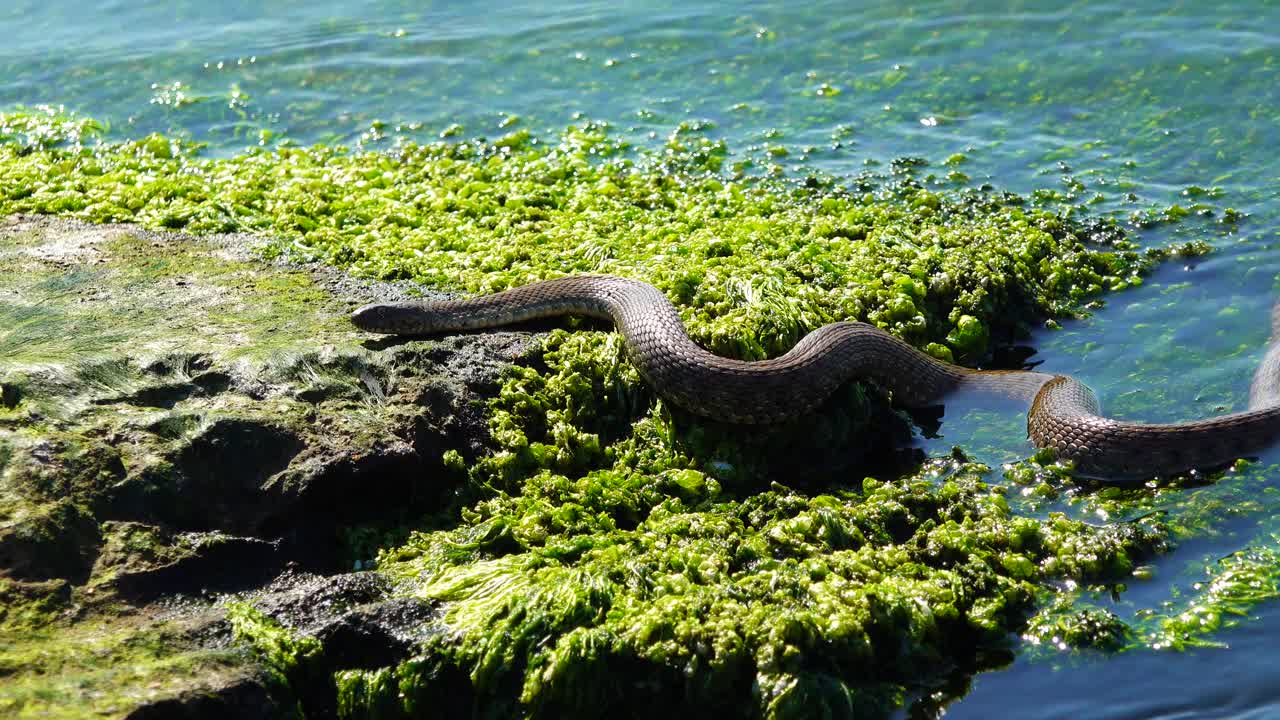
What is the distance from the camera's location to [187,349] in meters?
5.69

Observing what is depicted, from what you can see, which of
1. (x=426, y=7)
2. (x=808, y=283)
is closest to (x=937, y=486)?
(x=808, y=283)

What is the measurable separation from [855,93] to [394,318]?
6.80 meters

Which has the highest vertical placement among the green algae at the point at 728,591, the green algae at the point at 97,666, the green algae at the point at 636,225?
the green algae at the point at 636,225

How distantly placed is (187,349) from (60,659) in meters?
2.06

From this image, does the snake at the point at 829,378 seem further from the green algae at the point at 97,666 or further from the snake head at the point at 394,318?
the green algae at the point at 97,666

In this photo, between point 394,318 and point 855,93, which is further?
point 855,93

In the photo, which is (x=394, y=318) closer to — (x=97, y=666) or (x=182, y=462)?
(x=182, y=462)

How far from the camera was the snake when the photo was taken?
575 cm

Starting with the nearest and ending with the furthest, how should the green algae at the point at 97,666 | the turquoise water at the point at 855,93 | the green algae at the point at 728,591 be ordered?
the green algae at the point at 97,666 → the green algae at the point at 728,591 → the turquoise water at the point at 855,93

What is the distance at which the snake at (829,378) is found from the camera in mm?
5750

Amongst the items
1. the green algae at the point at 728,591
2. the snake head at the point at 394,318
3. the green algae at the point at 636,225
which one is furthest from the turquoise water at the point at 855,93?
the snake head at the point at 394,318

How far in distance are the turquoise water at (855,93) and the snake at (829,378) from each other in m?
0.30

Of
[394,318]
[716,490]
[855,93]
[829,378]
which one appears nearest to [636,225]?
[394,318]

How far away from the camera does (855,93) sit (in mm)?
11680
